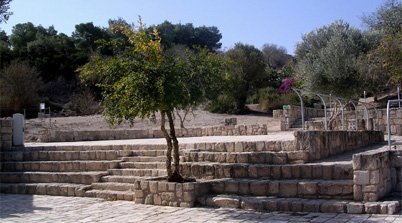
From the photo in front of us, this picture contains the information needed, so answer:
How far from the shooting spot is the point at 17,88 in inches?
1124

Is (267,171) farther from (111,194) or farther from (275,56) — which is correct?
(275,56)

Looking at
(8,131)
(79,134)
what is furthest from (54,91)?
(8,131)

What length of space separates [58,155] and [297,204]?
808 cm

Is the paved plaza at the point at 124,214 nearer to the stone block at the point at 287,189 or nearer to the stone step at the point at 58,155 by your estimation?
the stone block at the point at 287,189

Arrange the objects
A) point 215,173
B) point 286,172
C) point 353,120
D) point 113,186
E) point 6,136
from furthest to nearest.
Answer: point 353,120
point 6,136
point 113,186
point 215,173
point 286,172

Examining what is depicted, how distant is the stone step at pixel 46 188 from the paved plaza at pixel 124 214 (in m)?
0.32

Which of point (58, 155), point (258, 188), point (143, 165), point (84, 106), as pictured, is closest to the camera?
point (258, 188)

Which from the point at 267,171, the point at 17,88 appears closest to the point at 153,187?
the point at 267,171

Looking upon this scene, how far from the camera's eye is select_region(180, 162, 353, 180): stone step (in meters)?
7.59

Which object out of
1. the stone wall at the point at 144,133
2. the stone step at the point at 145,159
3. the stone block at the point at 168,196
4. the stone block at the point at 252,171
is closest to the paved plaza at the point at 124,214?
the stone block at the point at 168,196

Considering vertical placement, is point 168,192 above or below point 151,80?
below

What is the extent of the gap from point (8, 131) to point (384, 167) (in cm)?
1197

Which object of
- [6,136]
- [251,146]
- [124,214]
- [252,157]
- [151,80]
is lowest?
[124,214]

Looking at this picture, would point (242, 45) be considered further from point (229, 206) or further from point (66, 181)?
point (229, 206)
